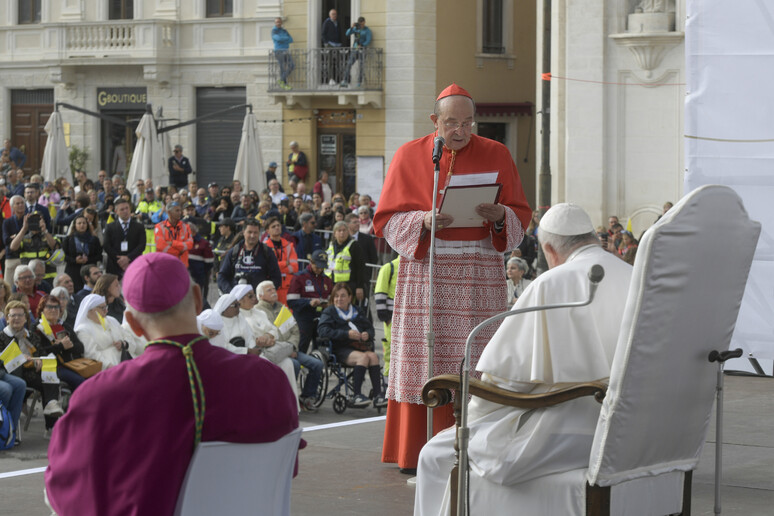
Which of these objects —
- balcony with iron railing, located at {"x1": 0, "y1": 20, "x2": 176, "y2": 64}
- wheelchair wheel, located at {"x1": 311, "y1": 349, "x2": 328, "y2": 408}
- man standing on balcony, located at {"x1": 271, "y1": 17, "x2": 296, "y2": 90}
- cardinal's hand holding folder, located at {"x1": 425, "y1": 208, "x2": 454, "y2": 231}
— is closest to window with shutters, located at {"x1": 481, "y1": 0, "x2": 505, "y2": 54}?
man standing on balcony, located at {"x1": 271, "y1": 17, "x2": 296, "y2": 90}

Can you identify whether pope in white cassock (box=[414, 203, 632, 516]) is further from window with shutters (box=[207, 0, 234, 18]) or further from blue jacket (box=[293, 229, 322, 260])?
window with shutters (box=[207, 0, 234, 18])

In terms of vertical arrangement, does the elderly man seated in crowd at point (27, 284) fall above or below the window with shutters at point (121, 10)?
below

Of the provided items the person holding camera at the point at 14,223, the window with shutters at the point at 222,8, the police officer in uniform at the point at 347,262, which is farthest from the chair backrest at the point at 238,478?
the window with shutters at the point at 222,8

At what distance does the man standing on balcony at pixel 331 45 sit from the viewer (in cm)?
3331

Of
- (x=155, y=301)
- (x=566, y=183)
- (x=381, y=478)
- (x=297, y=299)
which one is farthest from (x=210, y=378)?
(x=566, y=183)

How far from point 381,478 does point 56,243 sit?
11.9 metres

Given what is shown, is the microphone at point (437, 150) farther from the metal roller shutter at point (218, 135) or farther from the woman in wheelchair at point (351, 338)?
the metal roller shutter at point (218, 135)

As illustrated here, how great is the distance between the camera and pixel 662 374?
528cm

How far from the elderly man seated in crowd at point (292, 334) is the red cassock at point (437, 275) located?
534 centimetres

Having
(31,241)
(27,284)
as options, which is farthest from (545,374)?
(31,241)

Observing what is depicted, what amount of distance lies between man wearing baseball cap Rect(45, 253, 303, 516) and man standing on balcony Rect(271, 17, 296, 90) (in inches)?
1178

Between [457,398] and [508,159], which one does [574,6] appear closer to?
[508,159]

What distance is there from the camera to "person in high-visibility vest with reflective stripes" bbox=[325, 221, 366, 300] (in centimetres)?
1645

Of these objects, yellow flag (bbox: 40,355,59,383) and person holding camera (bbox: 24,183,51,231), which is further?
person holding camera (bbox: 24,183,51,231)
